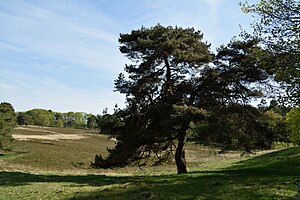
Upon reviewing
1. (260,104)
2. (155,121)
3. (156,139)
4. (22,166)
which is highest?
(260,104)

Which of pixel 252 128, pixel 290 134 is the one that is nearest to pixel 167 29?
pixel 252 128

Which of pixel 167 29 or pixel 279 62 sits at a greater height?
pixel 167 29

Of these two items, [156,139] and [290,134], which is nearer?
[156,139]

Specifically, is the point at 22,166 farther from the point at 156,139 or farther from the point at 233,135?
the point at 233,135

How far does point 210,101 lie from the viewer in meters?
24.0

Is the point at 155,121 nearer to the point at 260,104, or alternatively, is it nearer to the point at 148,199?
the point at 260,104

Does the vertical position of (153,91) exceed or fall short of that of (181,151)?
it exceeds it

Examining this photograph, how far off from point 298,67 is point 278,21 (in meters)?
2.52

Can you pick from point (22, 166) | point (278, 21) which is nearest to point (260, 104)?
point (278, 21)

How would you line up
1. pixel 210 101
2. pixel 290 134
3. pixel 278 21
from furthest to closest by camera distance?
pixel 290 134, pixel 210 101, pixel 278 21

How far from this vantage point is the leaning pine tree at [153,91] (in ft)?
78.2

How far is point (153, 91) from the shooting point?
25.2m

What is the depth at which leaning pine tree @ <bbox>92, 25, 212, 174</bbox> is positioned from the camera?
23.8 metres

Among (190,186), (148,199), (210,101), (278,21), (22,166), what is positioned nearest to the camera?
(278,21)
